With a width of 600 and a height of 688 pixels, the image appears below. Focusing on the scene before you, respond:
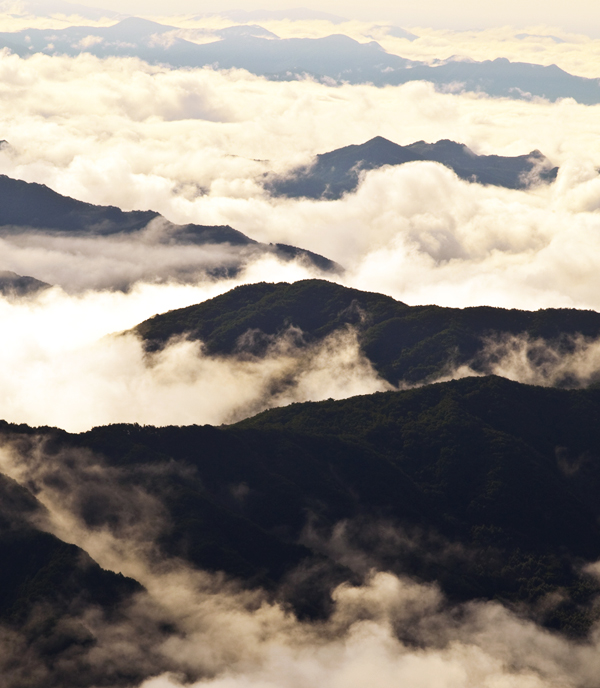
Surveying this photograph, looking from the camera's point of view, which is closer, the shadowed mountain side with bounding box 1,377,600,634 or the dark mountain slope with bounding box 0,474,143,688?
the dark mountain slope with bounding box 0,474,143,688

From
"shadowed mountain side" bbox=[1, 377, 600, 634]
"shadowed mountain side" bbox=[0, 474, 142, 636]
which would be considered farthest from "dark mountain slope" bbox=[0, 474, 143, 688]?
"shadowed mountain side" bbox=[1, 377, 600, 634]

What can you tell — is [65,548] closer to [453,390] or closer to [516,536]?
[516,536]

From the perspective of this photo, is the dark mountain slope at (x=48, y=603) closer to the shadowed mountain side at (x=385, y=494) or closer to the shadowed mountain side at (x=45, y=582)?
the shadowed mountain side at (x=45, y=582)

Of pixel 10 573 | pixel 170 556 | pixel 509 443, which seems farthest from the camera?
pixel 509 443

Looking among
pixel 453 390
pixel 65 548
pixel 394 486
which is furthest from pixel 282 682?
pixel 453 390

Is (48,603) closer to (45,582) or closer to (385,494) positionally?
(45,582)

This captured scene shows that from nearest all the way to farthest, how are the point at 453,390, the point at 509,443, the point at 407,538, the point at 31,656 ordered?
the point at 31,656 < the point at 407,538 < the point at 509,443 < the point at 453,390

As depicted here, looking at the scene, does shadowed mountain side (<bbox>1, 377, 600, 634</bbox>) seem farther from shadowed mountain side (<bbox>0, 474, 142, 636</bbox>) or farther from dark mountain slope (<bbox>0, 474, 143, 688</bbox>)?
dark mountain slope (<bbox>0, 474, 143, 688</bbox>)

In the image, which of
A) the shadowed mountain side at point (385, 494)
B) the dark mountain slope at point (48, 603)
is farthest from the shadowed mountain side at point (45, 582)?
the shadowed mountain side at point (385, 494)
